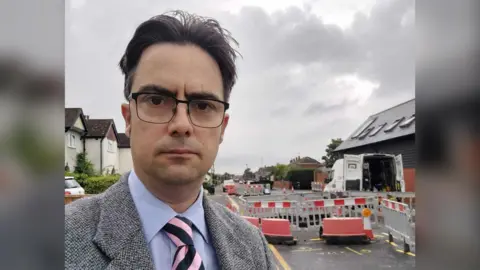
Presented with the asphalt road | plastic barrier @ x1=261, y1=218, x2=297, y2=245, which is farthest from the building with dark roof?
plastic barrier @ x1=261, y1=218, x2=297, y2=245

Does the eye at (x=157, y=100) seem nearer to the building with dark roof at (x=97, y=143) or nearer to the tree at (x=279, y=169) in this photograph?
the building with dark roof at (x=97, y=143)

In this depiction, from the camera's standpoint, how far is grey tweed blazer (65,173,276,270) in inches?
31.7

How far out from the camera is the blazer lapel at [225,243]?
101cm

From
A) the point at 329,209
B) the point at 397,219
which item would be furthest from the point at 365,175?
the point at 397,219

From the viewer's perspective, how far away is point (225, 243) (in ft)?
3.44

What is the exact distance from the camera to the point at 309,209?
9.21m

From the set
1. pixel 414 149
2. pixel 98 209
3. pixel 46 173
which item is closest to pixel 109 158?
pixel 98 209

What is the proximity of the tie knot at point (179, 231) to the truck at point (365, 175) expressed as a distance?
12.9m

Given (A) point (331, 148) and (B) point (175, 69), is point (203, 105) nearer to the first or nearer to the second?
(B) point (175, 69)

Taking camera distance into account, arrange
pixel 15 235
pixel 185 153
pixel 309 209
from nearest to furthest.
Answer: pixel 15 235
pixel 185 153
pixel 309 209

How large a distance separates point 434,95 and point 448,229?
0.19 m

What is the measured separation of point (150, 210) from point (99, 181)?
0.42 meters

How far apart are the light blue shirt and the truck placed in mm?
12849

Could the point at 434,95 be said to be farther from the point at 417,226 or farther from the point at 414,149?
the point at 417,226
